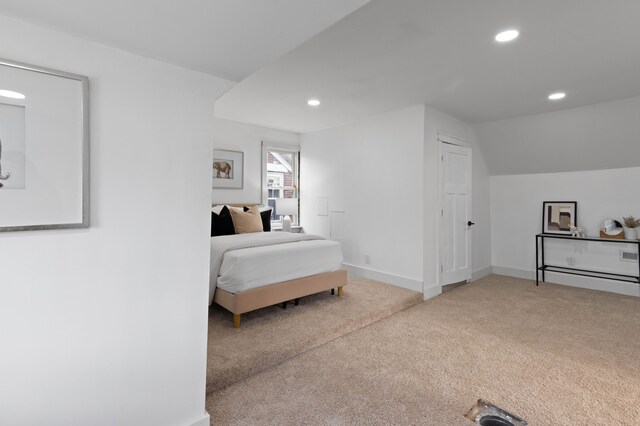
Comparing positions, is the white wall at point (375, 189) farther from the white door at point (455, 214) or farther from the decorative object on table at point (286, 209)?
the white door at point (455, 214)

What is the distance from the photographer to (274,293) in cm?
304

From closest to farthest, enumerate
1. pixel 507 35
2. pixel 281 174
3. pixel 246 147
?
pixel 507 35
pixel 246 147
pixel 281 174

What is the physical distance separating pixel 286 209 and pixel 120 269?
12.6 ft

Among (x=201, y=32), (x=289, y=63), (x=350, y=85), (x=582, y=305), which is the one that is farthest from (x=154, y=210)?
(x=582, y=305)

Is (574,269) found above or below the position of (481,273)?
above

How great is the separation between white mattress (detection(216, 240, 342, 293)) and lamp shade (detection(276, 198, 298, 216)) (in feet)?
5.39

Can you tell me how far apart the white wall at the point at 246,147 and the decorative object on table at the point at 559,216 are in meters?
4.25

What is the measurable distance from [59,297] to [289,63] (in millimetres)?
2201

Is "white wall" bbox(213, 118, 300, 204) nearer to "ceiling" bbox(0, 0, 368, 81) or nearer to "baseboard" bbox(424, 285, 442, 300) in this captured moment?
"baseboard" bbox(424, 285, 442, 300)

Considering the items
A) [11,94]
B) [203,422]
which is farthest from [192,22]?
[203,422]

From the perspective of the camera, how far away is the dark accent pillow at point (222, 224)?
3908 mm

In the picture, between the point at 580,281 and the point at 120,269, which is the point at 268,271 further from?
the point at 580,281

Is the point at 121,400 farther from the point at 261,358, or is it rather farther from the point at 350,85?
the point at 350,85

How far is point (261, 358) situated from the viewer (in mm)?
2332
